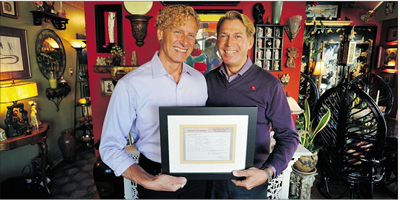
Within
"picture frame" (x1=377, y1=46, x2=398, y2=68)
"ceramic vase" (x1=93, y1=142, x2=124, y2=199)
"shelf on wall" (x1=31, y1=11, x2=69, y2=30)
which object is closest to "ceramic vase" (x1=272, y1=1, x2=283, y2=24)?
"ceramic vase" (x1=93, y1=142, x2=124, y2=199)

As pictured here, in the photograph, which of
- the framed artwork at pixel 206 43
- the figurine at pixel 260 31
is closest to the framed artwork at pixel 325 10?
the figurine at pixel 260 31

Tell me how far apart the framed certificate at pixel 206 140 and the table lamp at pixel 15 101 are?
262 centimetres

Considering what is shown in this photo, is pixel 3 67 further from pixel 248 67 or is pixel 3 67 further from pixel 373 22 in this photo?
pixel 373 22

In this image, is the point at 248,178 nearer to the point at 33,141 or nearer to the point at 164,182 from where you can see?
the point at 164,182

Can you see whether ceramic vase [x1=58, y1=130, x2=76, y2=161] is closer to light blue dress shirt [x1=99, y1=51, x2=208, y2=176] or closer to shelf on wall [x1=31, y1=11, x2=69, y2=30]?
shelf on wall [x1=31, y1=11, x2=69, y2=30]

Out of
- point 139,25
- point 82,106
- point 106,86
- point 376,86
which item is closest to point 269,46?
point 139,25

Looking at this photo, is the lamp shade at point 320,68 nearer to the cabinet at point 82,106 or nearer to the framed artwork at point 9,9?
the cabinet at point 82,106

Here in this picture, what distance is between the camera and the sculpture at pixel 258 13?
10.3 ft

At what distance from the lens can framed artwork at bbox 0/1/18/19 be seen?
2.94 m

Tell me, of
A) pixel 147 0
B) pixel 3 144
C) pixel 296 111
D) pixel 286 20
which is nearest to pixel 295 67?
pixel 286 20

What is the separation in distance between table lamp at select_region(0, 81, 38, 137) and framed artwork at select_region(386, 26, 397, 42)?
7.32 m

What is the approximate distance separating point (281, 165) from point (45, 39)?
13.7 ft

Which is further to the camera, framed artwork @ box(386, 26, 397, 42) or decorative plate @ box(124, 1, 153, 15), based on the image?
framed artwork @ box(386, 26, 397, 42)

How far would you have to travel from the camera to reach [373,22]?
20.0 feet
